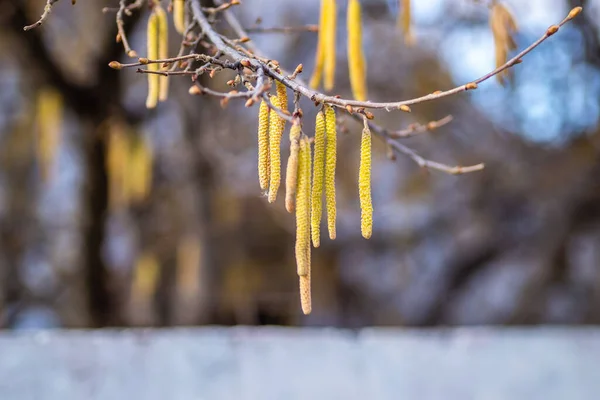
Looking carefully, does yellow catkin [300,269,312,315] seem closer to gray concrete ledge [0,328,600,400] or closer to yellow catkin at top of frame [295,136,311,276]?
yellow catkin at top of frame [295,136,311,276]

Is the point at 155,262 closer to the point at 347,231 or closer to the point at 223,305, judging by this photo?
the point at 223,305

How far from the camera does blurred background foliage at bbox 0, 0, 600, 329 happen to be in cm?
284

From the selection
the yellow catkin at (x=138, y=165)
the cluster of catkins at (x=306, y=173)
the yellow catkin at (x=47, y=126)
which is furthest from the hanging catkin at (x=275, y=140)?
the yellow catkin at (x=138, y=165)

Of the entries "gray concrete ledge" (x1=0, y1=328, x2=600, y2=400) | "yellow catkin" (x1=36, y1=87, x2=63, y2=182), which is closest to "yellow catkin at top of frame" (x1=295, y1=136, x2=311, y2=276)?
"gray concrete ledge" (x1=0, y1=328, x2=600, y2=400)

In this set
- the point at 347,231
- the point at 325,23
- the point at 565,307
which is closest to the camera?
the point at 325,23

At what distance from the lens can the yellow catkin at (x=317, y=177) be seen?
2.19 feet

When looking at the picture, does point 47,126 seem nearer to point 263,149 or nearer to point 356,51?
point 356,51

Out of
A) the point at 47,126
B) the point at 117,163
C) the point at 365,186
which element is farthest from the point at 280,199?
the point at 365,186

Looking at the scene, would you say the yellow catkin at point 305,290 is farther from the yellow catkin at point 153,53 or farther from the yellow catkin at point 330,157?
the yellow catkin at point 153,53

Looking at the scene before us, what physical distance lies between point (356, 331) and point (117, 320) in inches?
77.6

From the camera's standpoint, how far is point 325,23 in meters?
1.15

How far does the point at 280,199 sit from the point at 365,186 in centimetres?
270

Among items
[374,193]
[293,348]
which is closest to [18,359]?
[293,348]

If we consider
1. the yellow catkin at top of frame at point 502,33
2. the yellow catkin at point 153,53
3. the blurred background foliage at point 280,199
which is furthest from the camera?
the blurred background foliage at point 280,199
